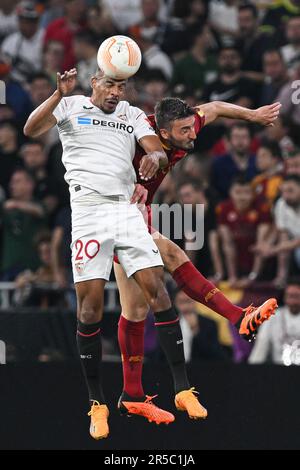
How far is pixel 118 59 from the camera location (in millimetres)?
8203

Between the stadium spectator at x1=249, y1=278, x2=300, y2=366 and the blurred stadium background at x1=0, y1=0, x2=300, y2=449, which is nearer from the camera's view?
the blurred stadium background at x1=0, y1=0, x2=300, y2=449

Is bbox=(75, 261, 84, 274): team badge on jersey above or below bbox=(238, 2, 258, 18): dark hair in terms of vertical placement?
below

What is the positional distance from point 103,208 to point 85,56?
6.34 meters

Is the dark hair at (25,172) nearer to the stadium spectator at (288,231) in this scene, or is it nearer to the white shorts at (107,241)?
the stadium spectator at (288,231)

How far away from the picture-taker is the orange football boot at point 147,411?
8.55 meters

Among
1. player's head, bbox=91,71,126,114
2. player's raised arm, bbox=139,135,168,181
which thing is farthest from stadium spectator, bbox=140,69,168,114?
player's raised arm, bbox=139,135,168,181

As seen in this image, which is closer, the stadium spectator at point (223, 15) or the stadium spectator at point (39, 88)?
the stadium spectator at point (39, 88)

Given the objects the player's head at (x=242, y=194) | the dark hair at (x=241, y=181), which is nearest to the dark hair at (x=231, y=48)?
the dark hair at (x=241, y=181)

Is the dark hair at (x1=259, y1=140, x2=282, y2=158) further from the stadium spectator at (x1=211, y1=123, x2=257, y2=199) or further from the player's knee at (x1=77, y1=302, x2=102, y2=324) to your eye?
the player's knee at (x1=77, y1=302, x2=102, y2=324)

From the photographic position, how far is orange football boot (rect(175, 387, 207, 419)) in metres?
8.29

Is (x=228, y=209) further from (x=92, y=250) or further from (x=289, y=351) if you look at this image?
(x=92, y=250)

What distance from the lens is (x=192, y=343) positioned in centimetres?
1152

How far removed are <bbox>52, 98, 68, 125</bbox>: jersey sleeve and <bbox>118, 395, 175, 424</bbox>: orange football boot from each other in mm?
1951

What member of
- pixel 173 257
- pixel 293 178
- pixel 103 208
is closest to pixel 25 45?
pixel 293 178
